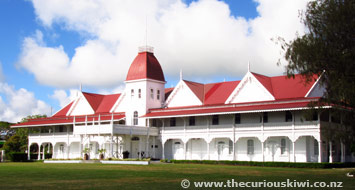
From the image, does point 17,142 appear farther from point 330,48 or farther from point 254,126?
point 330,48

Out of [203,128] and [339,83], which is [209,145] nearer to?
[203,128]

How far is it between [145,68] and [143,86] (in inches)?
87.8

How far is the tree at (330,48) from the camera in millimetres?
25734

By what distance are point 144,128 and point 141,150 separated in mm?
3590

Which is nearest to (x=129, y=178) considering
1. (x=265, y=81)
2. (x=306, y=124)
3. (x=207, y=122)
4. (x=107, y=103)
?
(x=306, y=124)

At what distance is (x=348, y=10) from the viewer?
25547 millimetres

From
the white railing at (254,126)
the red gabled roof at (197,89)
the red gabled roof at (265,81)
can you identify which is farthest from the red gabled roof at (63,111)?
the red gabled roof at (265,81)

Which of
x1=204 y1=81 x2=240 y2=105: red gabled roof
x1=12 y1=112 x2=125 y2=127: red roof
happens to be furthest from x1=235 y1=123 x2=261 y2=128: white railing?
x1=12 y1=112 x2=125 y2=127: red roof

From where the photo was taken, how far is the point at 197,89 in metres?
55.7

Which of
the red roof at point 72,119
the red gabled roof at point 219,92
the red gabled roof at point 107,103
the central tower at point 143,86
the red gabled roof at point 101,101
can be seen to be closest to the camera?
the red gabled roof at point 219,92

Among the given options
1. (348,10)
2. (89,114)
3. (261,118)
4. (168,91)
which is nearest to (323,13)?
(348,10)

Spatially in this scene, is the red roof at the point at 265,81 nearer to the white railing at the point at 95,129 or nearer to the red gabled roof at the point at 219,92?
the red gabled roof at the point at 219,92

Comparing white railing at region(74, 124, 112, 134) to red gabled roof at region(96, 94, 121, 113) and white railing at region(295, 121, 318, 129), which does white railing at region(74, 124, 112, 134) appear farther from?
white railing at region(295, 121, 318, 129)

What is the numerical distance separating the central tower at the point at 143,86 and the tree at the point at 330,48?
29.1m
